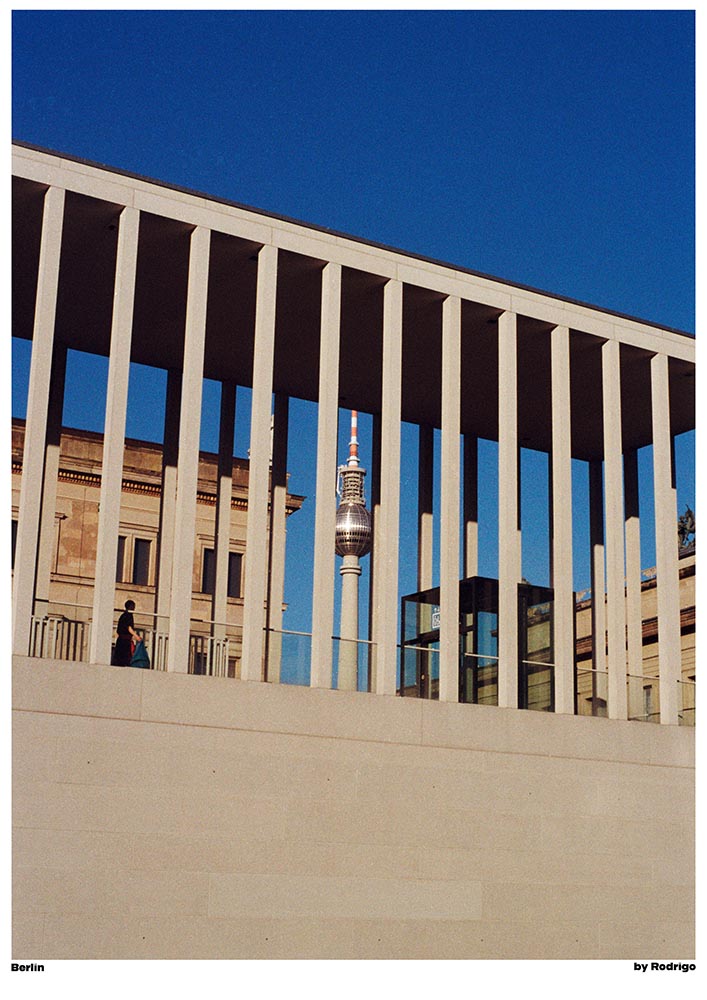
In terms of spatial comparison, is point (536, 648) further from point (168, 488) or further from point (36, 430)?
point (36, 430)

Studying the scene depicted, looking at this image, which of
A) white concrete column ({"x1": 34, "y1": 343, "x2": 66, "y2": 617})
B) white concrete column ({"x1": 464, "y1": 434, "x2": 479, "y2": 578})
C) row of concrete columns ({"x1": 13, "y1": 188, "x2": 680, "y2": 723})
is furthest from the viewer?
white concrete column ({"x1": 464, "y1": 434, "x2": 479, "y2": 578})

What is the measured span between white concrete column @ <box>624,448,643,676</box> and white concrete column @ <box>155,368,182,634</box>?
9.51m

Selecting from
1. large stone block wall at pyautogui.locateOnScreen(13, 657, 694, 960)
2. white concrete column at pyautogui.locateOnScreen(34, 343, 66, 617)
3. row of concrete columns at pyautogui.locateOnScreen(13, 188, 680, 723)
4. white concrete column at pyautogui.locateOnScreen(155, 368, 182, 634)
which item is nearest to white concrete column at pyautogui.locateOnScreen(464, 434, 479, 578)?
row of concrete columns at pyautogui.locateOnScreen(13, 188, 680, 723)

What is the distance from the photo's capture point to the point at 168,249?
2181 cm

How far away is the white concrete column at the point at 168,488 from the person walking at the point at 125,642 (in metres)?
4.53

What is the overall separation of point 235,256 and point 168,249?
43.0 inches

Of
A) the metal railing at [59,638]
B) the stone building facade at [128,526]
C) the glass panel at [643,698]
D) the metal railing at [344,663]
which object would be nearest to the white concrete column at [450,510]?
the metal railing at [344,663]

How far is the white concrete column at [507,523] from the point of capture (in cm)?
2191

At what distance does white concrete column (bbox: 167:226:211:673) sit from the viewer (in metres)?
A: 19.4

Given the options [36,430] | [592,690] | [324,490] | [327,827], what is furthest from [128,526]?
[327,827]

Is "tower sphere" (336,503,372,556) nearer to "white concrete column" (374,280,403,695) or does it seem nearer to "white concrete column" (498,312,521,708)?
"white concrete column" (498,312,521,708)

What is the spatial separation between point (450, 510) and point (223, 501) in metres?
5.58
